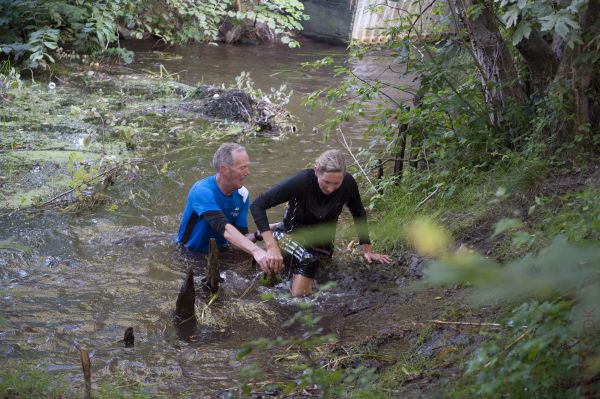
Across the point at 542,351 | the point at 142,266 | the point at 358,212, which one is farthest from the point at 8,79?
the point at 542,351

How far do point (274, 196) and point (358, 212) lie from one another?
85cm

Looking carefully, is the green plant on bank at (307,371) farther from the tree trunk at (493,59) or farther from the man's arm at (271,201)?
the tree trunk at (493,59)

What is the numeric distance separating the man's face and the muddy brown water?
88cm

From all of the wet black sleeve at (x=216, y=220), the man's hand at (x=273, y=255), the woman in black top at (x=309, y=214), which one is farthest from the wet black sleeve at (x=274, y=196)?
the wet black sleeve at (x=216, y=220)

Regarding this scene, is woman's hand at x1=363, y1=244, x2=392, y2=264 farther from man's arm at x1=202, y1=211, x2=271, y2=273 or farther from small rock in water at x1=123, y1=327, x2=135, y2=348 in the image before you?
small rock in water at x1=123, y1=327, x2=135, y2=348

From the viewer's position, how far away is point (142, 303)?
6320 millimetres

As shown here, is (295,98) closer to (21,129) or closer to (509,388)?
(21,129)

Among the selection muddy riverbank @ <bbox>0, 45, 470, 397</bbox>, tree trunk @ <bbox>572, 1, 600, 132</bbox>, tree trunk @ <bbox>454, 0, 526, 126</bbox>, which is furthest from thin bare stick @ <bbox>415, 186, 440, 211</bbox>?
tree trunk @ <bbox>572, 1, 600, 132</bbox>

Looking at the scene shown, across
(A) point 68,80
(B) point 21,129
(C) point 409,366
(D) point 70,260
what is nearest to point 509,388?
(C) point 409,366

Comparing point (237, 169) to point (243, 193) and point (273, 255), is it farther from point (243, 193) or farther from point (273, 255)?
point (273, 255)

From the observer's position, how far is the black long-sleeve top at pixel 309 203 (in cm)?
634

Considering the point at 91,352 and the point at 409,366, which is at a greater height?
the point at 409,366

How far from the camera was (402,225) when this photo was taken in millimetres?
7090

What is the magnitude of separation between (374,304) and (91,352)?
227 centimetres
